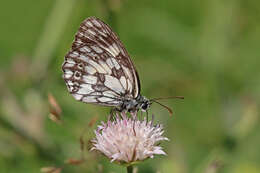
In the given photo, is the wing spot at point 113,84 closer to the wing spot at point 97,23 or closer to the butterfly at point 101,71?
the butterfly at point 101,71

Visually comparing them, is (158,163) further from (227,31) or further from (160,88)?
(227,31)

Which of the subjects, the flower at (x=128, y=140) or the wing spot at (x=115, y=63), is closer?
the flower at (x=128, y=140)

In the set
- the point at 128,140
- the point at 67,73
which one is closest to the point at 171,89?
the point at 67,73

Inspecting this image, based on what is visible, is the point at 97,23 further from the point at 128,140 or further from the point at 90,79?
the point at 128,140

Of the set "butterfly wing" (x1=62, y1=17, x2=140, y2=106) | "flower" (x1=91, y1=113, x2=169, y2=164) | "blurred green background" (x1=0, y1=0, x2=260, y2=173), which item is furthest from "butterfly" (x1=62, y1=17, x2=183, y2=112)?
"blurred green background" (x1=0, y1=0, x2=260, y2=173)

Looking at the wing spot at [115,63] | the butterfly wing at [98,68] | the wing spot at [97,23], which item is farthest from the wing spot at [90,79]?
the wing spot at [97,23]
